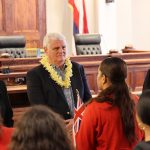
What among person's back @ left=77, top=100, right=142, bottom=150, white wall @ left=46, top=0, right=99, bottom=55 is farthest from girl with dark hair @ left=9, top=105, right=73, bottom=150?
white wall @ left=46, top=0, right=99, bottom=55

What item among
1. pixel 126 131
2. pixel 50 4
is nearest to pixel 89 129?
pixel 126 131

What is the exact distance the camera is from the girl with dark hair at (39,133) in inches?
46.0

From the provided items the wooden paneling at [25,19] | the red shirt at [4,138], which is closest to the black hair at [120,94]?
the red shirt at [4,138]

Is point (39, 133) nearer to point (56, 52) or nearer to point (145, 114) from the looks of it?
point (145, 114)

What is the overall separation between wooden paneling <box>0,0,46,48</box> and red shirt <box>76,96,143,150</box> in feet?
18.0

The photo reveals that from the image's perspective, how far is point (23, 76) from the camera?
14.7ft

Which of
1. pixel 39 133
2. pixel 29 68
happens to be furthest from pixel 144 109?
pixel 29 68

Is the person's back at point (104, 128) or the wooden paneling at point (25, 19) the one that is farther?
the wooden paneling at point (25, 19)

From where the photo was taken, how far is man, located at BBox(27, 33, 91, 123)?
2.69 meters

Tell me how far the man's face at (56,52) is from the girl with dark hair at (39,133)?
1.56 meters

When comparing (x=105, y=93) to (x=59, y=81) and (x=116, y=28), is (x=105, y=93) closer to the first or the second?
(x=59, y=81)

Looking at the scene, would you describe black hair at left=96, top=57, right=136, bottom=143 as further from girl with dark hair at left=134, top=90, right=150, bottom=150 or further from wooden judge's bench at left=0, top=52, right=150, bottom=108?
wooden judge's bench at left=0, top=52, right=150, bottom=108

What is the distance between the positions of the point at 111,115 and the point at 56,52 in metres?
0.91

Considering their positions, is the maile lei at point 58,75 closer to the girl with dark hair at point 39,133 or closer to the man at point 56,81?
the man at point 56,81
